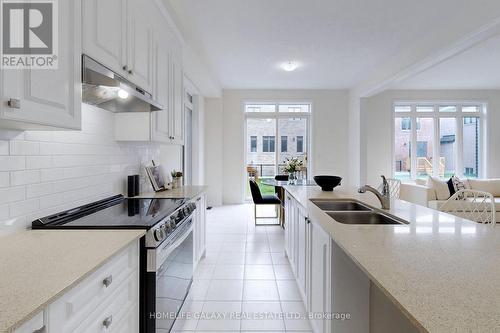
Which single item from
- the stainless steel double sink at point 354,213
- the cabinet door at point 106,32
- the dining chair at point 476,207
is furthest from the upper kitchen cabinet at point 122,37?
the dining chair at point 476,207

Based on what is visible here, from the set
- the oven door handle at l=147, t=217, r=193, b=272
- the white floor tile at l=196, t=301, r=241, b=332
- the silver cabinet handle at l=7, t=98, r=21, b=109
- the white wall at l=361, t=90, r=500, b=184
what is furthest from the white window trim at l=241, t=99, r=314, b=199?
the silver cabinet handle at l=7, t=98, r=21, b=109

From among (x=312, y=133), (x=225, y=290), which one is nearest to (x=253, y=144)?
(x=312, y=133)

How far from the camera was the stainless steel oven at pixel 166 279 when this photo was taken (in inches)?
56.1

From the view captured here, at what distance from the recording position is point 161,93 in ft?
8.13

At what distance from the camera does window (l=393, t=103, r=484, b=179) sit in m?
7.06

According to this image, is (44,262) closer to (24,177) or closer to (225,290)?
(24,177)

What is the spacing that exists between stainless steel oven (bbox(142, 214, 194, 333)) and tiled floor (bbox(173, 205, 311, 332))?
0.26m

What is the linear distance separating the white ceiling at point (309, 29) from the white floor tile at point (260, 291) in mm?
2881

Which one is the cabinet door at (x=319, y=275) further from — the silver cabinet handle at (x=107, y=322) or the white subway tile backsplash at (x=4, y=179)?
the white subway tile backsplash at (x=4, y=179)

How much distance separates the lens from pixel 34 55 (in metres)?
1.04

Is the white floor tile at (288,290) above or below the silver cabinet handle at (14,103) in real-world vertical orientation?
below

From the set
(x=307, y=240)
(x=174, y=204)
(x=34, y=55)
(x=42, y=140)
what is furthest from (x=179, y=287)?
(x=34, y=55)

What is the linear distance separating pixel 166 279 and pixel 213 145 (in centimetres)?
549

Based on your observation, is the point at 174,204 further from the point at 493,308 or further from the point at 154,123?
the point at 493,308
